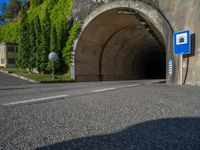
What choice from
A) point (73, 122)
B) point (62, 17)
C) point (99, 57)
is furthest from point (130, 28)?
point (73, 122)

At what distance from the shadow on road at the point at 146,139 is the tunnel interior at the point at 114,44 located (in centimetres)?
1321

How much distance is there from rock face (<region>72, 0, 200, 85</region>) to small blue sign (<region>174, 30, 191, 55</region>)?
1.14ft

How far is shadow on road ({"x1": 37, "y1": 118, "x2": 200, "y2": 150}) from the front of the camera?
2.67 metres

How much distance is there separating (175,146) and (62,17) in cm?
2011

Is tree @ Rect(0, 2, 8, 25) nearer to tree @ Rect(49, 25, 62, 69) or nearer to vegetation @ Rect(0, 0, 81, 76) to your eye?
vegetation @ Rect(0, 0, 81, 76)

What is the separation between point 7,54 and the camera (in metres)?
35.7

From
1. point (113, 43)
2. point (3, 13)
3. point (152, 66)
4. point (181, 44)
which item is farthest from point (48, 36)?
point (3, 13)

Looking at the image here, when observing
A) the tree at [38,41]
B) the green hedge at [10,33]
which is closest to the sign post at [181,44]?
the tree at [38,41]

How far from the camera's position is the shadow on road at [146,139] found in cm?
267

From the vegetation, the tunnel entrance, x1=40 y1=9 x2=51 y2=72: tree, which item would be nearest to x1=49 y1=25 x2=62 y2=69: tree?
the vegetation

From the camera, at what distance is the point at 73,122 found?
12.6 feet

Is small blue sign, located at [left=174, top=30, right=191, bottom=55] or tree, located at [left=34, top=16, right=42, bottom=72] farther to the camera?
tree, located at [left=34, top=16, right=42, bottom=72]

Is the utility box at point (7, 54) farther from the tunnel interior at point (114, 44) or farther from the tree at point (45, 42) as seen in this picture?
the tunnel interior at point (114, 44)

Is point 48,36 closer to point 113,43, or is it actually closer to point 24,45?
point 24,45
